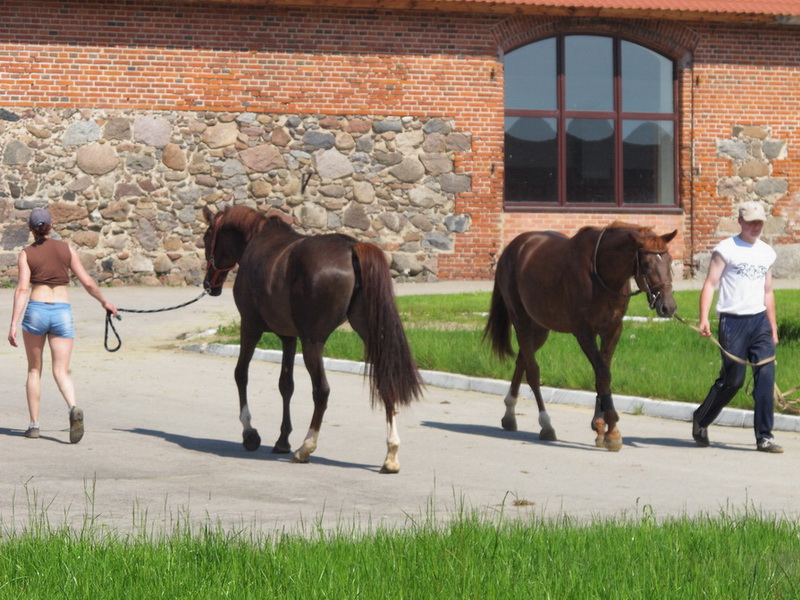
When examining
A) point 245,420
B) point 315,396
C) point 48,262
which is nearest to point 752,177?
point 245,420

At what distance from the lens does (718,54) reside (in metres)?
27.5

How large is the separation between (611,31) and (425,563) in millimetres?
22574

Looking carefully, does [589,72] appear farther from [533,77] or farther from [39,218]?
[39,218]

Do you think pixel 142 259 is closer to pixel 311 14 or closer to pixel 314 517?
pixel 311 14

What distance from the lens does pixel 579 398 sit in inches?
496

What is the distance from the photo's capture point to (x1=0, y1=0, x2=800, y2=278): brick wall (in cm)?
2441

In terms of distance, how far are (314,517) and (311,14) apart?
1944cm

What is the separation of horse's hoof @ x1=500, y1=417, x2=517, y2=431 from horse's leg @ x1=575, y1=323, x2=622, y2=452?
0.91 metres

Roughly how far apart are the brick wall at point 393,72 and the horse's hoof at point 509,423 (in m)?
14.9

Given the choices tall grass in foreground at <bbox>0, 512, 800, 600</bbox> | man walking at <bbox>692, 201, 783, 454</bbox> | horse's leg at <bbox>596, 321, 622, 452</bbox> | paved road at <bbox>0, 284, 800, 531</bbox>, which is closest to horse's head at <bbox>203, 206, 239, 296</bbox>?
paved road at <bbox>0, 284, 800, 531</bbox>

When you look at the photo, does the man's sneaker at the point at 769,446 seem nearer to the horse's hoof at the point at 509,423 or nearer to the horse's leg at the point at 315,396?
the horse's hoof at the point at 509,423

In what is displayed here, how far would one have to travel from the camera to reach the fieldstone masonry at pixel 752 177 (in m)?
27.5

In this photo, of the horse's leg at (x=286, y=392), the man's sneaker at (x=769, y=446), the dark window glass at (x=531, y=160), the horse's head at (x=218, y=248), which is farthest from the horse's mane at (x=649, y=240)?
the dark window glass at (x=531, y=160)

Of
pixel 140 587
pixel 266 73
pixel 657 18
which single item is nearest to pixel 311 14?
pixel 266 73
